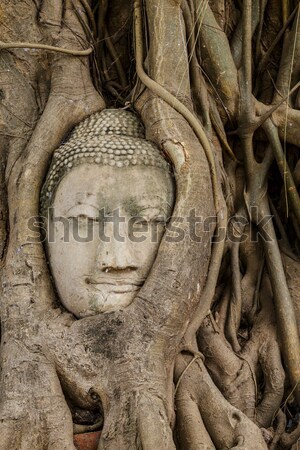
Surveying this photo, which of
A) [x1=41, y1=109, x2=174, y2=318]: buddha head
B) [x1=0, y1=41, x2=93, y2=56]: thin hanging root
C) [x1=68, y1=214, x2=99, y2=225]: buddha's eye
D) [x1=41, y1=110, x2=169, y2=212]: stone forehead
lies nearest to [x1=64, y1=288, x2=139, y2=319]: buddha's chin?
[x1=41, y1=109, x2=174, y2=318]: buddha head

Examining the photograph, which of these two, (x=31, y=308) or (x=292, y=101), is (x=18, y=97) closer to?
(x=31, y=308)

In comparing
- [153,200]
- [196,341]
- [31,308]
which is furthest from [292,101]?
[31,308]

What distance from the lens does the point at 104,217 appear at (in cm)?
241

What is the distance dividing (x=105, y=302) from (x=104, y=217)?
309 mm

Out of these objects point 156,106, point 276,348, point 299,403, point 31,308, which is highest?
point 156,106

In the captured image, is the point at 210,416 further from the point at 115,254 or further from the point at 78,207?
the point at 78,207

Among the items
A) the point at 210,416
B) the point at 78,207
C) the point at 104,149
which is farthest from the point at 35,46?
the point at 210,416

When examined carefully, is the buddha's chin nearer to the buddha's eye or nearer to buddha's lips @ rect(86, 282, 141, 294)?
buddha's lips @ rect(86, 282, 141, 294)

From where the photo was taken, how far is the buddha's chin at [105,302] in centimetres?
235

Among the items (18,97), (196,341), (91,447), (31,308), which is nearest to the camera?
(91,447)

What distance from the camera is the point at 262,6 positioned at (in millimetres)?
3115

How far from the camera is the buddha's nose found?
2.34 meters

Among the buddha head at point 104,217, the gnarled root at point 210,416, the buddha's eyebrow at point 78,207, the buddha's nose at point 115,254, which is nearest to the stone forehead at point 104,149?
the buddha head at point 104,217

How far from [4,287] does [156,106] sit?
913 millimetres
